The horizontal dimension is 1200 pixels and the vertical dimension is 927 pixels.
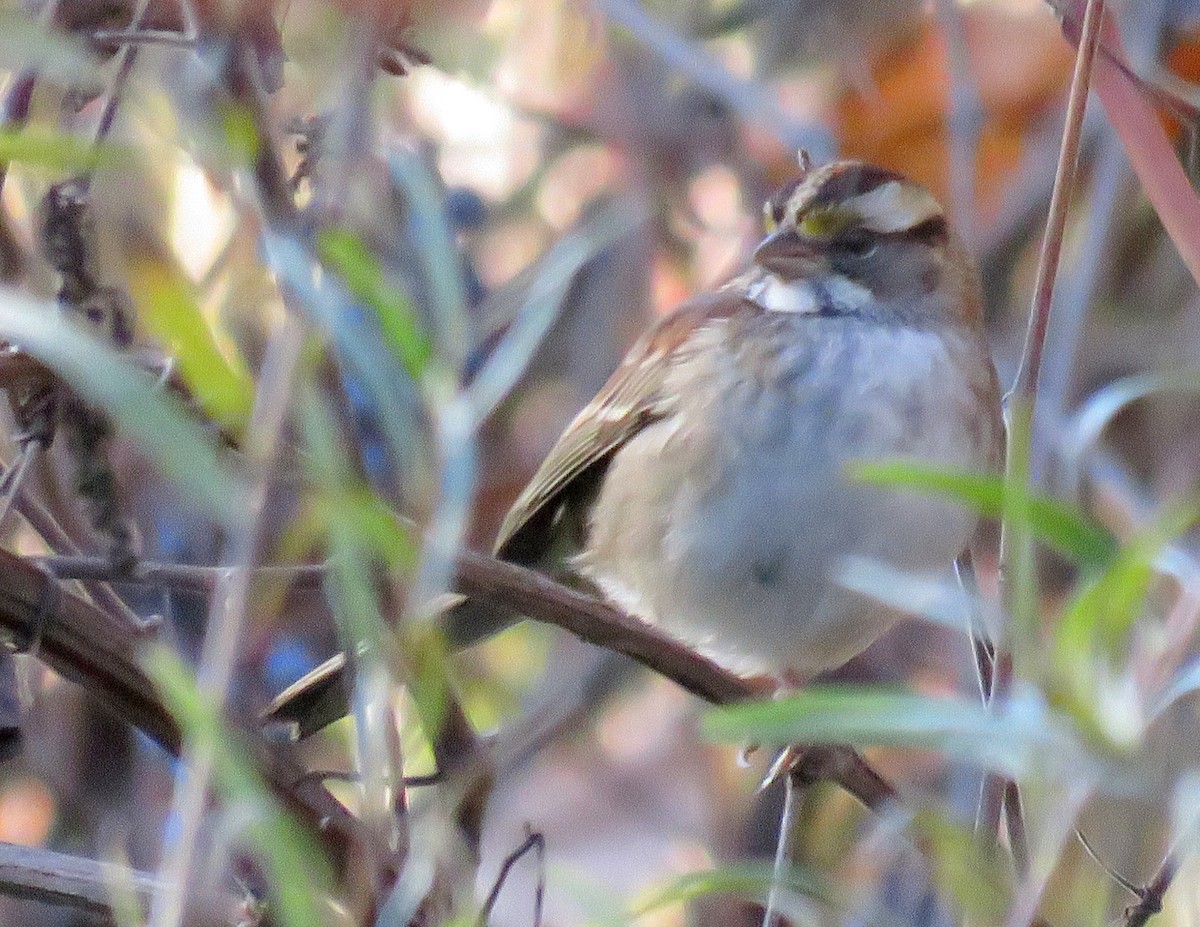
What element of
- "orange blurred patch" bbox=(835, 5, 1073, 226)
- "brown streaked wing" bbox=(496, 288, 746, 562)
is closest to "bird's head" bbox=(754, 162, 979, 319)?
"brown streaked wing" bbox=(496, 288, 746, 562)

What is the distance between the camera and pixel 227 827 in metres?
1.07

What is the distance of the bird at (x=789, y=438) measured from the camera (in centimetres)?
247

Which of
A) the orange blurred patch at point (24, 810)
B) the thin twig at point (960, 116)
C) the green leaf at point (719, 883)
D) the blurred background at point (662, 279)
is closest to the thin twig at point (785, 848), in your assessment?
the green leaf at point (719, 883)

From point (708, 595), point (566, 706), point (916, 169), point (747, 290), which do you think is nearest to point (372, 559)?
point (708, 595)

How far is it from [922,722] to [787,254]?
5.67 ft

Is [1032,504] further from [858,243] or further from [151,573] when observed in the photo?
[858,243]

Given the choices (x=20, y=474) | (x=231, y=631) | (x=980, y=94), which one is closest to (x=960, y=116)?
(x=980, y=94)

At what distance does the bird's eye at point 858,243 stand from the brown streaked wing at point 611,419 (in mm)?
170

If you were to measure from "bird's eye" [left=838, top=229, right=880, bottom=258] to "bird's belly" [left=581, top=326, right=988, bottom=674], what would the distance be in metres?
0.23

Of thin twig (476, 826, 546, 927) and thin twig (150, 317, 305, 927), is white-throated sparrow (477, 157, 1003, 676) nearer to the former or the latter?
thin twig (476, 826, 546, 927)

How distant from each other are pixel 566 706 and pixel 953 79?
44.5 inches

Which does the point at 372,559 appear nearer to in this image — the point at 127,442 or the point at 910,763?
the point at 127,442

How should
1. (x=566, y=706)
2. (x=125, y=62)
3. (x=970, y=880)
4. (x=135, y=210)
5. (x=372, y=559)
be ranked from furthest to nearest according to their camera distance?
(x=566, y=706)
(x=135, y=210)
(x=125, y=62)
(x=372, y=559)
(x=970, y=880)

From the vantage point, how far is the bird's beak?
263 centimetres
